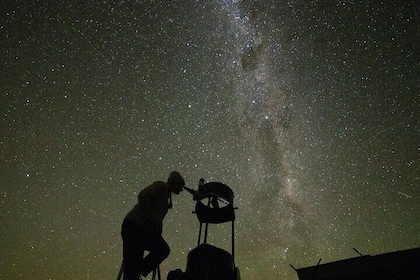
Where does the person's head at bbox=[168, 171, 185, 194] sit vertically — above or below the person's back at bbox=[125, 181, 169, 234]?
above

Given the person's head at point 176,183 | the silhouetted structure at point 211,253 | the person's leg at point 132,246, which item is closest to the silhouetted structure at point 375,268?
the silhouetted structure at point 211,253

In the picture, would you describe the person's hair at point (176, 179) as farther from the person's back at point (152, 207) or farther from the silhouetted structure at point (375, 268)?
the silhouetted structure at point (375, 268)

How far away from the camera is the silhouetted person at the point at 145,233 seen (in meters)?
4.12

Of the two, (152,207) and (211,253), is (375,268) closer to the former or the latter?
(211,253)

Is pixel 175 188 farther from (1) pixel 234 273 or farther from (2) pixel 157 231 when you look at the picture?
(1) pixel 234 273

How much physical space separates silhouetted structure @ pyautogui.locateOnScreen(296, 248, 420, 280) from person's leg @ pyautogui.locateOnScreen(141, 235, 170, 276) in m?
10.3

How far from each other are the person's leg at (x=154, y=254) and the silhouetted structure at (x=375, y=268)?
10.3 metres

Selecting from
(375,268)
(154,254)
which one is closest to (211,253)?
(154,254)

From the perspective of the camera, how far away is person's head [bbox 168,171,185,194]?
4762 millimetres

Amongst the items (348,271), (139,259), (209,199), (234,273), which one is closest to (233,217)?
(209,199)

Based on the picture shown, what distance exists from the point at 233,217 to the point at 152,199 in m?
1.94


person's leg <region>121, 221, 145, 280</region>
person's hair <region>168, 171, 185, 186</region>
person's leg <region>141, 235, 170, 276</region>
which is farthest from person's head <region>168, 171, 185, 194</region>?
person's leg <region>121, 221, 145, 280</region>

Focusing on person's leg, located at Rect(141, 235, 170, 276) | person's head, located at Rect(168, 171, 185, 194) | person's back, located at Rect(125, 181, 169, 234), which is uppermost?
person's head, located at Rect(168, 171, 185, 194)

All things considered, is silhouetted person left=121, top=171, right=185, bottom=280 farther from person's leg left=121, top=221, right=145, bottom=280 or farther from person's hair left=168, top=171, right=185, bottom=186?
person's hair left=168, top=171, right=185, bottom=186
